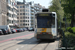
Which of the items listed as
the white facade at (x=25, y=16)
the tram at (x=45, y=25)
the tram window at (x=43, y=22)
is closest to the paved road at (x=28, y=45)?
the tram at (x=45, y=25)

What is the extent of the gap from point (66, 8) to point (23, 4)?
332 feet

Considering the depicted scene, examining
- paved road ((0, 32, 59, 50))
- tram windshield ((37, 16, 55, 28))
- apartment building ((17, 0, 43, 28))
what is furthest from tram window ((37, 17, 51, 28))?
apartment building ((17, 0, 43, 28))

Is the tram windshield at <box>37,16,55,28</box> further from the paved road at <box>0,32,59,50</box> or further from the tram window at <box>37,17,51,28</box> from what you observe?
the paved road at <box>0,32,59,50</box>

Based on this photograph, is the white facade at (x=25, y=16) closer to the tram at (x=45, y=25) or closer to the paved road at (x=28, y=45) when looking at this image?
the paved road at (x=28, y=45)

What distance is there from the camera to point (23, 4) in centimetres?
11906

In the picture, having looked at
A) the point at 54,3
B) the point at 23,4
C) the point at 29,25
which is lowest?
the point at 29,25

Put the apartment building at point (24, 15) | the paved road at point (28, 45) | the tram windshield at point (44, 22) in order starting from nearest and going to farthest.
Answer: the paved road at point (28, 45), the tram windshield at point (44, 22), the apartment building at point (24, 15)

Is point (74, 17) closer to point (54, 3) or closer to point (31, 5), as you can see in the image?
point (54, 3)

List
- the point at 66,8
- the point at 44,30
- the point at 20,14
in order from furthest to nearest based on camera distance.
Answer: the point at 20,14
the point at 66,8
the point at 44,30

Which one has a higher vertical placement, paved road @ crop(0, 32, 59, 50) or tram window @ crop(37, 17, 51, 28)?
tram window @ crop(37, 17, 51, 28)

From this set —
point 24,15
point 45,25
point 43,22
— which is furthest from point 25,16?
point 45,25

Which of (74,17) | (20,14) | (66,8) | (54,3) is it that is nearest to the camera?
(66,8)

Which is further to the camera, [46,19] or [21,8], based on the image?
[21,8]

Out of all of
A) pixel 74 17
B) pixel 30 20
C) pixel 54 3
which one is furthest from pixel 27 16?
pixel 74 17
